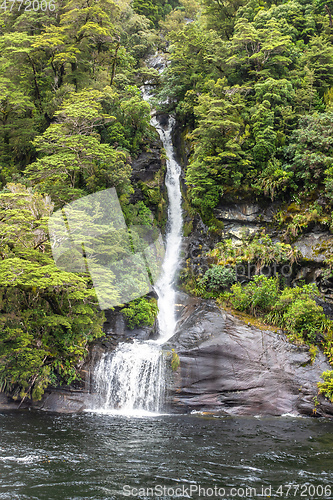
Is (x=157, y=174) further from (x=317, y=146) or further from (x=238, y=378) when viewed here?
(x=238, y=378)

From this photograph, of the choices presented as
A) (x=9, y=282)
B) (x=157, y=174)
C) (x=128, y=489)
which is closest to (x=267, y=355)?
(x=128, y=489)

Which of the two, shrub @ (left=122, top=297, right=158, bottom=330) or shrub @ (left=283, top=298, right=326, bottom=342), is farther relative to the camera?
shrub @ (left=122, top=297, right=158, bottom=330)

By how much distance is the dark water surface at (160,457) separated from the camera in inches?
265

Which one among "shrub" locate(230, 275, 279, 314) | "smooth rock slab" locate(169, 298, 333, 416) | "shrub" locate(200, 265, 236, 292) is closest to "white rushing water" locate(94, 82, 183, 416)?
"smooth rock slab" locate(169, 298, 333, 416)

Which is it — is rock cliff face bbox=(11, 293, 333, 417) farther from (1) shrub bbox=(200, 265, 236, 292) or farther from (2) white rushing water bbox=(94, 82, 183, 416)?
(1) shrub bbox=(200, 265, 236, 292)

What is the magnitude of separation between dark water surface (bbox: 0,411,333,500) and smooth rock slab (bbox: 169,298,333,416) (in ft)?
2.82

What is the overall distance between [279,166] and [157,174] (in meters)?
8.30

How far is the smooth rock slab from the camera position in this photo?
1259cm

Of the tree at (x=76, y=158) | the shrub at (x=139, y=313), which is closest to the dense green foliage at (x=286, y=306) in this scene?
the shrub at (x=139, y=313)

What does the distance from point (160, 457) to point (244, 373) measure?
5.88 metres

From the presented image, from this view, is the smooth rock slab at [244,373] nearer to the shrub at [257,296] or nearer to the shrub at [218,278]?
the shrub at [257,296]

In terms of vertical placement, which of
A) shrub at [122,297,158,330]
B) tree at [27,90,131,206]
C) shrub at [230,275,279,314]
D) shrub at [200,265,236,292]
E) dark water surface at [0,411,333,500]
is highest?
tree at [27,90,131,206]

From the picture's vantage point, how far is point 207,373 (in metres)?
13.4

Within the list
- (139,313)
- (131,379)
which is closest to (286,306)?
(139,313)
